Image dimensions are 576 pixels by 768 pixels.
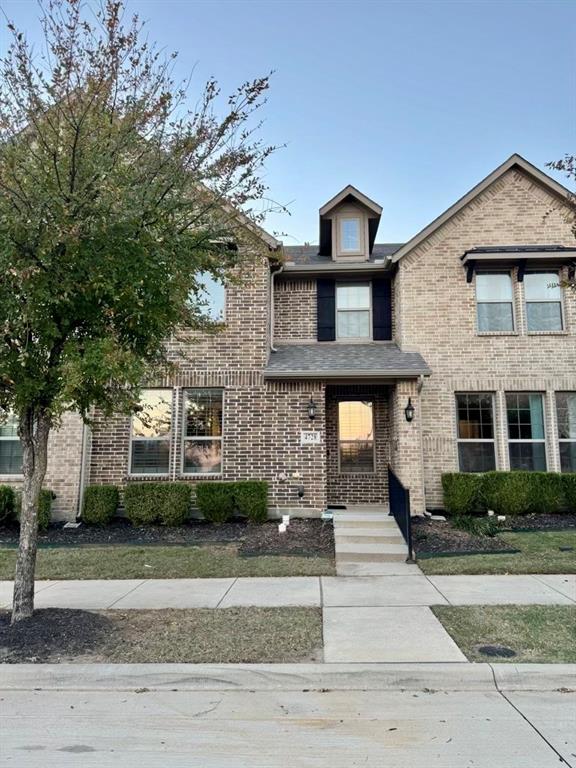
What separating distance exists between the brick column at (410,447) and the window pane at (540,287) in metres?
3.77

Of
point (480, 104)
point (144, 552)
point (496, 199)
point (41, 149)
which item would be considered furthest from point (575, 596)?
point (480, 104)

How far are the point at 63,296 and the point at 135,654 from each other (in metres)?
3.36

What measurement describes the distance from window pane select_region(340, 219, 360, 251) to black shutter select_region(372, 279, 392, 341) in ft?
3.63

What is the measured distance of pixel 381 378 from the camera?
10992mm

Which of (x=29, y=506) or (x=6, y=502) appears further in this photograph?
(x=6, y=502)

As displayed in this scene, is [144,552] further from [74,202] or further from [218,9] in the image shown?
[218,9]

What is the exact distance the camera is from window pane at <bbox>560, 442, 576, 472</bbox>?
11430mm

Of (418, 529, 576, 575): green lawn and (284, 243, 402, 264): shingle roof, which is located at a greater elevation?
(284, 243, 402, 264): shingle roof

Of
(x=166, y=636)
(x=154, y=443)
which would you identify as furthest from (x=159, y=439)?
(x=166, y=636)

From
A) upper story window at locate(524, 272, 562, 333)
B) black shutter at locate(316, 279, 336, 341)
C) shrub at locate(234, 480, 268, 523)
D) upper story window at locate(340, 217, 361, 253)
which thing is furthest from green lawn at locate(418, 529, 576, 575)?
upper story window at locate(340, 217, 361, 253)

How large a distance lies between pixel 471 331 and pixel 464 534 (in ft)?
15.8

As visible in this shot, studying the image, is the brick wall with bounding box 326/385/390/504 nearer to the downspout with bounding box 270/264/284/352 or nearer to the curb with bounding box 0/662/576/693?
the downspout with bounding box 270/264/284/352

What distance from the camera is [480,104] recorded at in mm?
12617

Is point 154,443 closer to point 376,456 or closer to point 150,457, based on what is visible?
point 150,457
